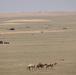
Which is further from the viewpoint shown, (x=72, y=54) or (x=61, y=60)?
(x=72, y=54)

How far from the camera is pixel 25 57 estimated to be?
1220 inches

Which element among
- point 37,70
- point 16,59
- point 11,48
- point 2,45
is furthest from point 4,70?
point 2,45

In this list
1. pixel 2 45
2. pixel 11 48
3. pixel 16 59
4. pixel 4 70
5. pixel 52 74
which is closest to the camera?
pixel 52 74

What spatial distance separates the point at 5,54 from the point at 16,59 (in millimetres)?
3269

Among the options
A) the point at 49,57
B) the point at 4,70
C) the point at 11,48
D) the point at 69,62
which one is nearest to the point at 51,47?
the point at 11,48

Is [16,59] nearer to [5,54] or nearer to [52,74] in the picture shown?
[5,54]

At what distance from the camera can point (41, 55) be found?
31.8 metres

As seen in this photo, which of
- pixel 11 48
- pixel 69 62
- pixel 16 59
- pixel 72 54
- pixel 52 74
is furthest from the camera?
pixel 11 48

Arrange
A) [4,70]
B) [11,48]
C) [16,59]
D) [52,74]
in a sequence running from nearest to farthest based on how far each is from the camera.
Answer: [52,74]
[4,70]
[16,59]
[11,48]

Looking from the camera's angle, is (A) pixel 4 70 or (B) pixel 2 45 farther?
(B) pixel 2 45

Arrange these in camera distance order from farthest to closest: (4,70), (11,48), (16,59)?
(11,48), (16,59), (4,70)

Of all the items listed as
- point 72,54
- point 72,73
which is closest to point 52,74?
point 72,73

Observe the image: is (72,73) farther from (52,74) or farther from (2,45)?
(2,45)

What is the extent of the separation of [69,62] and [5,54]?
7110mm
